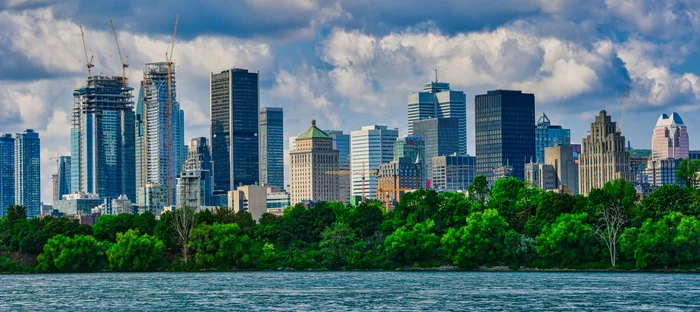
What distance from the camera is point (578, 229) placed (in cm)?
19825

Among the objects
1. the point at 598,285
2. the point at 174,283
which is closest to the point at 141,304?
the point at 174,283

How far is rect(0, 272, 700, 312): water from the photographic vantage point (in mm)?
137125

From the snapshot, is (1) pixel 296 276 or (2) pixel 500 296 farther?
(1) pixel 296 276

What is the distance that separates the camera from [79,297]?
15400 centimetres

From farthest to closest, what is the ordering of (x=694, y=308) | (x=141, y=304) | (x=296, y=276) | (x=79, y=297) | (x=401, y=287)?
(x=296, y=276)
(x=401, y=287)
(x=79, y=297)
(x=141, y=304)
(x=694, y=308)

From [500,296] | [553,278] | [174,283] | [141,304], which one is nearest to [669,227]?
[553,278]

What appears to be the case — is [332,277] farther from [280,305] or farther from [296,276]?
[280,305]

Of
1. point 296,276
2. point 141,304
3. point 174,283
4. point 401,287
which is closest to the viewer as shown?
point 141,304

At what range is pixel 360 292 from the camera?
156000 mm

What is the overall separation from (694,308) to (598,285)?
33.5 meters

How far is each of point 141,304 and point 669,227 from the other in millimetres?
90612

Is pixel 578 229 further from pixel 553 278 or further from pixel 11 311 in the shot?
pixel 11 311

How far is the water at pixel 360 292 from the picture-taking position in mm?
137125

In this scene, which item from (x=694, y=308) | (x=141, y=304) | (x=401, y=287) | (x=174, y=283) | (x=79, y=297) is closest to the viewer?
(x=694, y=308)
